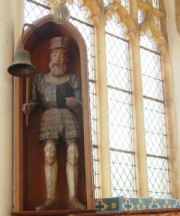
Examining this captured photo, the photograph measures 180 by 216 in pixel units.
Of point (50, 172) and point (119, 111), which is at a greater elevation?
point (119, 111)

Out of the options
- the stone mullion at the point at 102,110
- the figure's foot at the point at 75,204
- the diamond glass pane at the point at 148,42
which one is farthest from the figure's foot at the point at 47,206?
the diamond glass pane at the point at 148,42

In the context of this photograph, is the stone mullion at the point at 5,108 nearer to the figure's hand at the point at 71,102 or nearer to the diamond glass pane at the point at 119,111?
the figure's hand at the point at 71,102

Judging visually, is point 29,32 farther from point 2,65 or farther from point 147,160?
point 147,160

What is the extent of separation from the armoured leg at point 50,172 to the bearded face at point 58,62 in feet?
2.70

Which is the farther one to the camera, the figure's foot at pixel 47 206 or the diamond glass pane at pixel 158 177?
the diamond glass pane at pixel 158 177

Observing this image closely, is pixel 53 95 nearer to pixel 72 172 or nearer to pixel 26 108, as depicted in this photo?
pixel 26 108

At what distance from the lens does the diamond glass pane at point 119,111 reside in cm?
748

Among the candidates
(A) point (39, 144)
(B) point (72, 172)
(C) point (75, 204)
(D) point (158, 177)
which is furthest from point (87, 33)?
(C) point (75, 204)

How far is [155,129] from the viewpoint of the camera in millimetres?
8391

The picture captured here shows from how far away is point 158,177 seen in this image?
26.7ft

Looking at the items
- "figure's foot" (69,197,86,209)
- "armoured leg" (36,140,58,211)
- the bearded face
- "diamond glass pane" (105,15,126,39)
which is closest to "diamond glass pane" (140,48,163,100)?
"diamond glass pane" (105,15,126,39)

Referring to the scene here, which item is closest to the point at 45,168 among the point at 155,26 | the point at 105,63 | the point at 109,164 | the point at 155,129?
the point at 109,164

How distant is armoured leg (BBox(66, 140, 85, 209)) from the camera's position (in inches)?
207

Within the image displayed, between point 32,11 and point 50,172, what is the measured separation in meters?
2.74
